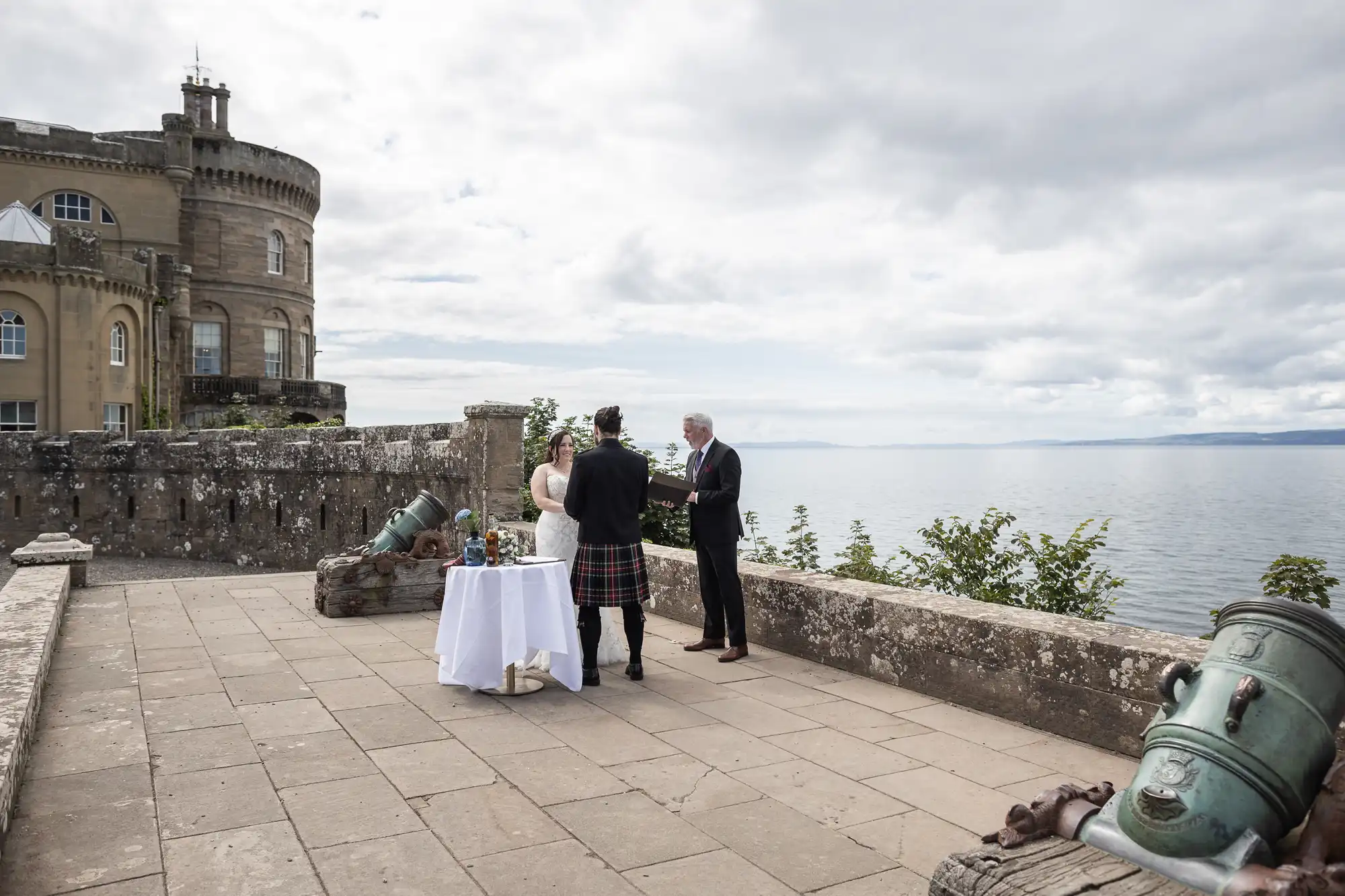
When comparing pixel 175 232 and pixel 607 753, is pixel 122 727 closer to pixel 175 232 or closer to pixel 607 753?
pixel 607 753

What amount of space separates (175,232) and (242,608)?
33.0 meters

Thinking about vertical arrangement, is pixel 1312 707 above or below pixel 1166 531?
above

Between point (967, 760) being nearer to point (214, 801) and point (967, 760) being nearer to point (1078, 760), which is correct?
point (1078, 760)

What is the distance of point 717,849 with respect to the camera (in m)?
3.68

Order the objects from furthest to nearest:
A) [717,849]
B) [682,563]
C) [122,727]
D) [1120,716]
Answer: [682,563] → [122,727] → [1120,716] → [717,849]

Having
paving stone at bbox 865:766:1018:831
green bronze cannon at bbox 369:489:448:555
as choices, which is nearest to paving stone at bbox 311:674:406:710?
paving stone at bbox 865:766:1018:831

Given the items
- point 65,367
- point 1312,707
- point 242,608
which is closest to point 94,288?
point 65,367

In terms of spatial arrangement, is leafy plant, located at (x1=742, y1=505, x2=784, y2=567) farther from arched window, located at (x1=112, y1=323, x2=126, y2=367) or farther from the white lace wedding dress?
arched window, located at (x1=112, y1=323, x2=126, y2=367)

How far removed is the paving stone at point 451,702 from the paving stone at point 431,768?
0.54m

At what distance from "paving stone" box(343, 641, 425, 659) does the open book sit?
6.78 feet

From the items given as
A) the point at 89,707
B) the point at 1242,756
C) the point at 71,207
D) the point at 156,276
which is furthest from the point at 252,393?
the point at 1242,756

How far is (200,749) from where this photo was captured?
4.86 m

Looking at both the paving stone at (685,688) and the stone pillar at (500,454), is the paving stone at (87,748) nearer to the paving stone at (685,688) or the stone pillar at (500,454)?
the paving stone at (685,688)

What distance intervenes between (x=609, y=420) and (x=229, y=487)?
53.5 feet
